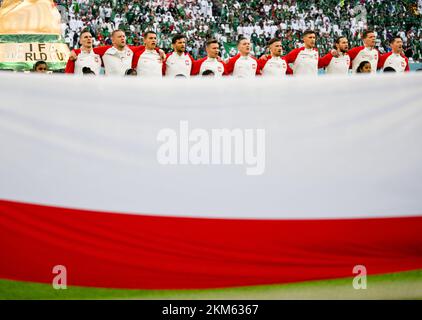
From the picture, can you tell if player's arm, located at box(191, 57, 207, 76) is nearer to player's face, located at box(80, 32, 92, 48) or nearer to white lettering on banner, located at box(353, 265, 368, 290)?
player's face, located at box(80, 32, 92, 48)

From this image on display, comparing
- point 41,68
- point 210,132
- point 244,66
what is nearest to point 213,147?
point 210,132

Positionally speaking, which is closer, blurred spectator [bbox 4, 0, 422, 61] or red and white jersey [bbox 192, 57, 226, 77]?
red and white jersey [bbox 192, 57, 226, 77]

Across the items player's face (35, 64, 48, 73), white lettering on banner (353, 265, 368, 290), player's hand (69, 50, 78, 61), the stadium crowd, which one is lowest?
white lettering on banner (353, 265, 368, 290)

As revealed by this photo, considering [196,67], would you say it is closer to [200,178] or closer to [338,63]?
[338,63]

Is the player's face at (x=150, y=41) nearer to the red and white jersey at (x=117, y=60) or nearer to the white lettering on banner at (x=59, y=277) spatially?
the red and white jersey at (x=117, y=60)

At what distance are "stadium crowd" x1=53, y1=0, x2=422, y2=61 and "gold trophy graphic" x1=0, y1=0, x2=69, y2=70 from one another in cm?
1479

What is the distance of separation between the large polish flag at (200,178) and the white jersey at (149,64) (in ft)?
11.6

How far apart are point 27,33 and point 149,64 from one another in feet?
4.83

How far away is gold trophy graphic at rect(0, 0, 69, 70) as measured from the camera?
5832mm

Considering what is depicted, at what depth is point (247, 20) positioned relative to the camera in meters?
23.5

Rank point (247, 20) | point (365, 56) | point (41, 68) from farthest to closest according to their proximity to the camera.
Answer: point (247, 20), point (365, 56), point (41, 68)

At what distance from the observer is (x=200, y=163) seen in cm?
347

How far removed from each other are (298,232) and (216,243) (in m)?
0.41

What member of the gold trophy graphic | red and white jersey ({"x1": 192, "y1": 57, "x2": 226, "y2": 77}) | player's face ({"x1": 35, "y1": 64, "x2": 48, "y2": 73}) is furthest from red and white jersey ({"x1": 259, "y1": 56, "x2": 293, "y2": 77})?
player's face ({"x1": 35, "y1": 64, "x2": 48, "y2": 73})
